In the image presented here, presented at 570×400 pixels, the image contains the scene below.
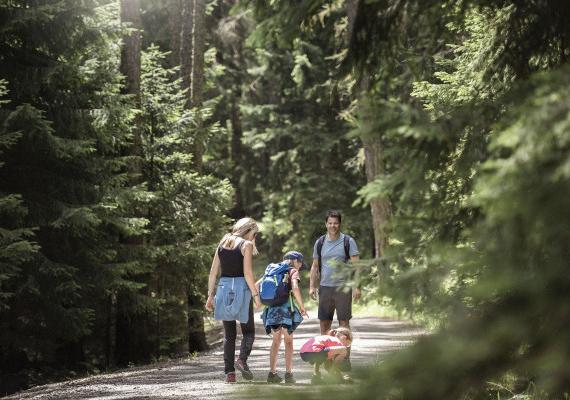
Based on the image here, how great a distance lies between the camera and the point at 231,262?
9.74m

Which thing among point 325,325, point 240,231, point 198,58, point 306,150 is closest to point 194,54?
point 198,58

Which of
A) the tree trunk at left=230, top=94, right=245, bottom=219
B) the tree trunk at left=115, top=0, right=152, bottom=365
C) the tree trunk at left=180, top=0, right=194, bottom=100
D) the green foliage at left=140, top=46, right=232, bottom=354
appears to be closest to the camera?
the tree trunk at left=115, top=0, right=152, bottom=365

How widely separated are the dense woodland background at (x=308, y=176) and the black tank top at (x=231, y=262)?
6.42ft

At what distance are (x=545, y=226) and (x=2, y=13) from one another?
1133 centimetres

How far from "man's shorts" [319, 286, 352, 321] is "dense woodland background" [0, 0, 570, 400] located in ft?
3.95

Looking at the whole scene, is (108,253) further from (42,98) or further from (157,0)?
(157,0)

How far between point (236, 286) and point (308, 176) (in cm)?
2428

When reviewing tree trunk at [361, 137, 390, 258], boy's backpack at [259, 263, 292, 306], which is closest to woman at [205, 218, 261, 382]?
boy's backpack at [259, 263, 292, 306]

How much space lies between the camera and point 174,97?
16.6 metres

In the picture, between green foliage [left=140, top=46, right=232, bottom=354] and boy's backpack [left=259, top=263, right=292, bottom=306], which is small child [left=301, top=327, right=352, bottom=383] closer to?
boy's backpack [left=259, top=263, right=292, bottom=306]

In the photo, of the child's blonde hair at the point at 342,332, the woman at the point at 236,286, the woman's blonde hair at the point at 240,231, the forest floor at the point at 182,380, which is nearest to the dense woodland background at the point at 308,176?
the child's blonde hair at the point at 342,332

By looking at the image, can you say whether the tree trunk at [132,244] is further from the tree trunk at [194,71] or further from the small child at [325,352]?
the small child at [325,352]

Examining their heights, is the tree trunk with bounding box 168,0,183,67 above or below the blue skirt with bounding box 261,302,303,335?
above

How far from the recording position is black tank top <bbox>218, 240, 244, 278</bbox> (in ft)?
31.9
